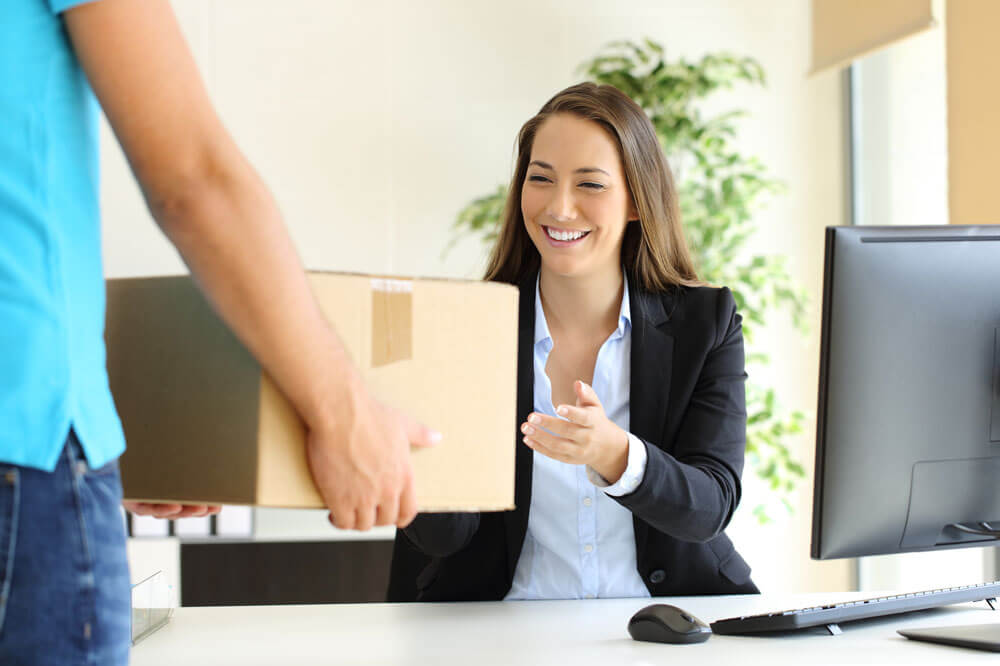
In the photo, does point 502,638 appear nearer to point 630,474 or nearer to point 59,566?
point 630,474

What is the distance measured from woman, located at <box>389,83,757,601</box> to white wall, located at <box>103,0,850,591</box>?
1.54m

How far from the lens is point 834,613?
1.33 m

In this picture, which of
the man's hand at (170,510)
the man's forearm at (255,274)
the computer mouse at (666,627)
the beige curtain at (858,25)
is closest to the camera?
the man's forearm at (255,274)

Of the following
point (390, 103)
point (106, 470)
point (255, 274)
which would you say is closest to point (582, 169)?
point (255, 274)

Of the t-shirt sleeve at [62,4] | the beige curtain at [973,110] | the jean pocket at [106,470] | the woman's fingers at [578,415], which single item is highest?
the beige curtain at [973,110]

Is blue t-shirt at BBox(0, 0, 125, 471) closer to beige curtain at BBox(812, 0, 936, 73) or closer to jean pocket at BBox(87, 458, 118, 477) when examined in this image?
jean pocket at BBox(87, 458, 118, 477)

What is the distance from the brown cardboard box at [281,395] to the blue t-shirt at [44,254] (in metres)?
0.15

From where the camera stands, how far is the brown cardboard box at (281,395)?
863 mm

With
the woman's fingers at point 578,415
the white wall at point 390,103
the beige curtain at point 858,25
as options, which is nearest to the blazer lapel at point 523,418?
the woman's fingers at point 578,415

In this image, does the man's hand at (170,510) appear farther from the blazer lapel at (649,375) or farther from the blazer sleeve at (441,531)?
the blazer lapel at (649,375)

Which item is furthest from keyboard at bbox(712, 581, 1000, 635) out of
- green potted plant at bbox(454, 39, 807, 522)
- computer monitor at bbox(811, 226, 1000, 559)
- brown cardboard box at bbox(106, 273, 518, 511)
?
green potted plant at bbox(454, 39, 807, 522)

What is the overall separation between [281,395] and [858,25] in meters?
2.96

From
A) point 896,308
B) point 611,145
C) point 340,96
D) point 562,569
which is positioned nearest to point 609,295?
point 611,145

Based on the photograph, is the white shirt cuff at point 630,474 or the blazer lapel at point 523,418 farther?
the blazer lapel at point 523,418
